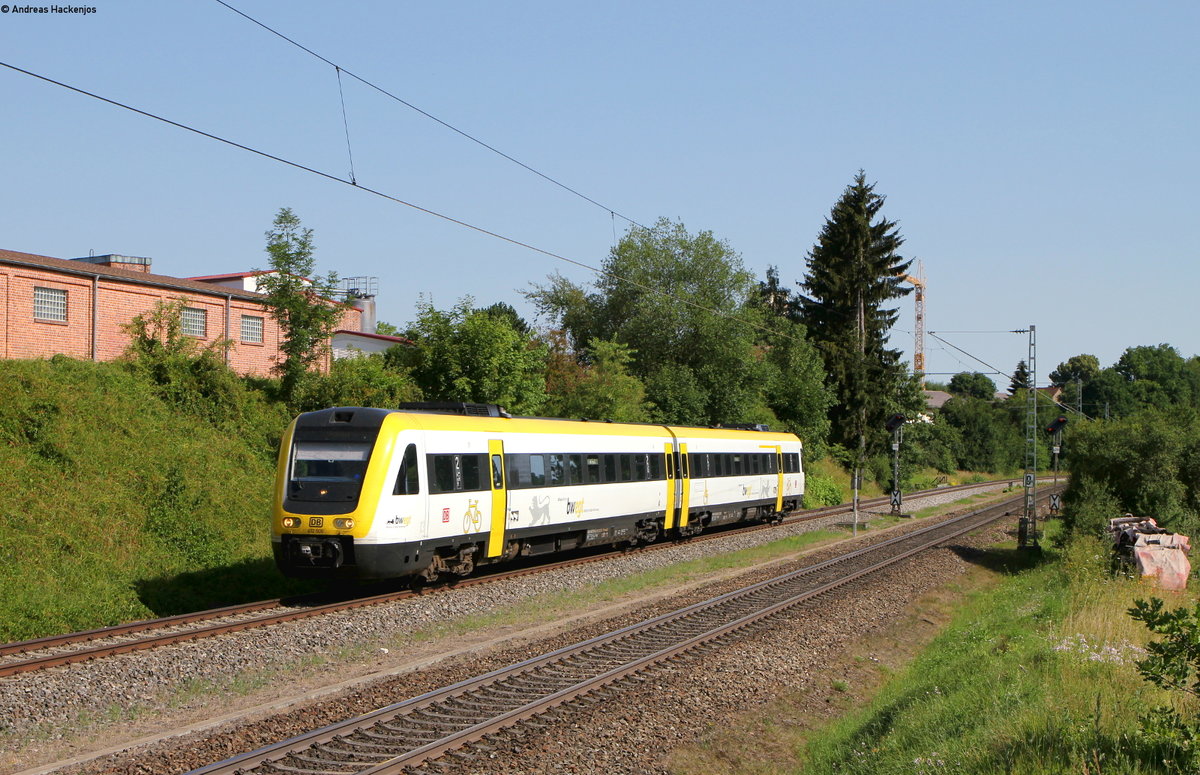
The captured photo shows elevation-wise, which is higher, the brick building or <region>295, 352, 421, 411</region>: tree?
the brick building

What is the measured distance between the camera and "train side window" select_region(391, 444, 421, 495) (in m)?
15.2

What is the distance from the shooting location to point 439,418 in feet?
54.0

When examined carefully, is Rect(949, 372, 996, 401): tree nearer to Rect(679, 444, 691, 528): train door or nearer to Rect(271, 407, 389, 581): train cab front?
Rect(679, 444, 691, 528): train door

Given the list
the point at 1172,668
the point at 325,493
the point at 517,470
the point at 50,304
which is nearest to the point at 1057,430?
the point at 517,470

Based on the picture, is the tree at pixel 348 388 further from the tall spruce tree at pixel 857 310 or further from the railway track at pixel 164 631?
the tall spruce tree at pixel 857 310

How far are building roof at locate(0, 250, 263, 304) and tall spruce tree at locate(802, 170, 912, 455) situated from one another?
33295 mm

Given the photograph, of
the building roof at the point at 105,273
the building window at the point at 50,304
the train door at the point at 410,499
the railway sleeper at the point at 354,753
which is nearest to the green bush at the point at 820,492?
the building roof at the point at 105,273

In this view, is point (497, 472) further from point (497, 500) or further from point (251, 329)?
point (251, 329)

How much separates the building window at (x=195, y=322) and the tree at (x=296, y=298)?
3.15 metres

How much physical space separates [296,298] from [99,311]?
17.0ft

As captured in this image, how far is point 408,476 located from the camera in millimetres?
15352

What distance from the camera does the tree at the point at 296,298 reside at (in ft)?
85.8

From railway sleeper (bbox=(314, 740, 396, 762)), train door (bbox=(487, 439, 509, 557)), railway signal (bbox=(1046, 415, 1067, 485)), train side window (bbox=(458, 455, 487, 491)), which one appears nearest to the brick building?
train door (bbox=(487, 439, 509, 557))

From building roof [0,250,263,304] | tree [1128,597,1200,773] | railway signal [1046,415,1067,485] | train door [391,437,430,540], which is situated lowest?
tree [1128,597,1200,773]
